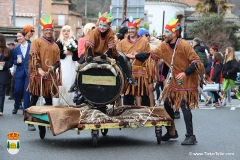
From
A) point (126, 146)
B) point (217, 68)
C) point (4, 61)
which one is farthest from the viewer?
point (217, 68)

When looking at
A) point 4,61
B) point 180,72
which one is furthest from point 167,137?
point 4,61

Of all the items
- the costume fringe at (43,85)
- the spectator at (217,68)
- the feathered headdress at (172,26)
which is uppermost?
the feathered headdress at (172,26)

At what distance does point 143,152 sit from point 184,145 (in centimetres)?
100

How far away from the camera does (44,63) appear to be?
12523 mm

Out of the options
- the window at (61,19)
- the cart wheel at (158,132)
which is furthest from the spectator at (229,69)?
the window at (61,19)

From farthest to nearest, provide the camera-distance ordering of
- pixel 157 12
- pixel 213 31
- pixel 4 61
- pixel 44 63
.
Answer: pixel 157 12, pixel 213 31, pixel 4 61, pixel 44 63

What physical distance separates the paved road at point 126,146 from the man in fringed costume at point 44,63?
801 mm

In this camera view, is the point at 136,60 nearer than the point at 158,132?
No

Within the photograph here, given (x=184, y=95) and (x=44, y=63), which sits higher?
(x=44, y=63)

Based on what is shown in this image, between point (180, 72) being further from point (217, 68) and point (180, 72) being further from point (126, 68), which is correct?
point (217, 68)

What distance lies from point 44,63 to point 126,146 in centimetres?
279

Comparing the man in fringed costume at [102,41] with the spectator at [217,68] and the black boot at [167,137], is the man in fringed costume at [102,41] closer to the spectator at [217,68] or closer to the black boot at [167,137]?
the black boot at [167,137]

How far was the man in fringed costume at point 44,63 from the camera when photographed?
40.3ft

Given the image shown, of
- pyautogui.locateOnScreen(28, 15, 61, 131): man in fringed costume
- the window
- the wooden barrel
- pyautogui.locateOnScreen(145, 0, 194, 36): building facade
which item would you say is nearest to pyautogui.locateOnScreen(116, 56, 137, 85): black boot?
the wooden barrel
